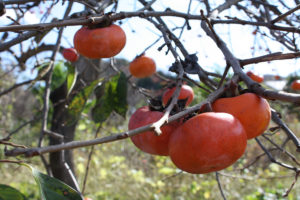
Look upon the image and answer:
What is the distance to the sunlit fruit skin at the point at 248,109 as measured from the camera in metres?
0.57

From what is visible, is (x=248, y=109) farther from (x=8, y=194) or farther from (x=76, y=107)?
(x=76, y=107)

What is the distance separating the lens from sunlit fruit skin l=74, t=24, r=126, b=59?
81 cm

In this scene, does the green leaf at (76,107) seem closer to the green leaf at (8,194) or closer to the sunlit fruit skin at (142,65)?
the sunlit fruit skin at (142,65)

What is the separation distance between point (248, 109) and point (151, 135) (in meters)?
0.23

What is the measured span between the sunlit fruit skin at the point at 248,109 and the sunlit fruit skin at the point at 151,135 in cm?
13

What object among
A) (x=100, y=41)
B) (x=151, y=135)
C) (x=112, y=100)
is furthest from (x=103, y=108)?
(x=151, y=135)

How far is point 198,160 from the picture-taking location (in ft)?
1.71

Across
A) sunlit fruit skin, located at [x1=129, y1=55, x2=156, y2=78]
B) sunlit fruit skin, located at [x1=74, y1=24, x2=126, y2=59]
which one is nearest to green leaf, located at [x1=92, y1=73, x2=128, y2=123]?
sunlit fruit skin, located at [x1=129, y1=55, x2=156, y2=78]

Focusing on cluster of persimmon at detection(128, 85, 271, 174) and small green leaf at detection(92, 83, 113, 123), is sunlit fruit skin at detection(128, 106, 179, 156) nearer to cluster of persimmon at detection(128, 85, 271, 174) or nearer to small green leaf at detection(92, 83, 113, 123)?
cluster of persimmon at detection(128, 85, 271, 174)

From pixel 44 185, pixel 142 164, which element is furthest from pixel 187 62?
pixel 142 164

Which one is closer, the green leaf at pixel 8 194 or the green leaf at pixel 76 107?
the green leaf at pixel 8 194

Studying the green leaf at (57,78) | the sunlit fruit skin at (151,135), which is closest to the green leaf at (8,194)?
the sunlit fruit skin at (151,135)

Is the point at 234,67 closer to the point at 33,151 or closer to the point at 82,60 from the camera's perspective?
the point at 33,151

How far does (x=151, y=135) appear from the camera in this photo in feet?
2.10
